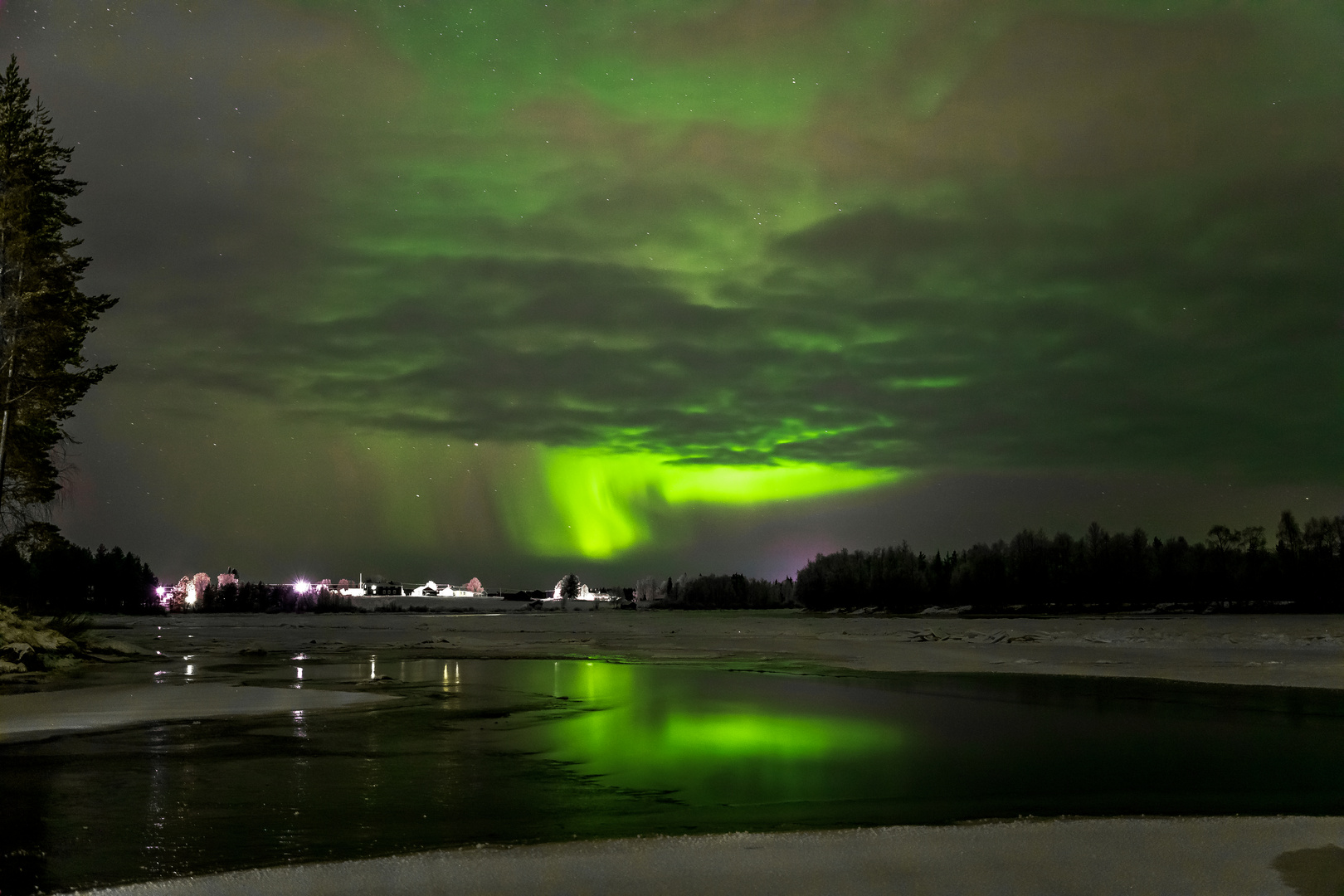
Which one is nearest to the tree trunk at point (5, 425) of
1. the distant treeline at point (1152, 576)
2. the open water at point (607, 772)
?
the open water at point (607, 772)

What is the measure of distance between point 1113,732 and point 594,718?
34.7ft

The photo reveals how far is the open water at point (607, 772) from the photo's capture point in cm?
982

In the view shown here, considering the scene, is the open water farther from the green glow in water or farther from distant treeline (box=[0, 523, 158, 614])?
distant treeline (box=[0, 523, 158, 614])

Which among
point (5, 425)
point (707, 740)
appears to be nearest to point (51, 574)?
point (5, 425)

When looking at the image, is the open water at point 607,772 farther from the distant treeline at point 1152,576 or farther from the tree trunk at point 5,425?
the distant treeline at point 1152,576

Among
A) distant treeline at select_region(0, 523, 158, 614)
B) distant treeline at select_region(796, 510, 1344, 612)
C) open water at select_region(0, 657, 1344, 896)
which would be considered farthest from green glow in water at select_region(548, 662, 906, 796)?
distant treeline at select_region(796, 510, 1344, 612)

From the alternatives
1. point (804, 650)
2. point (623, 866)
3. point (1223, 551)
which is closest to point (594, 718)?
point (623, 866)

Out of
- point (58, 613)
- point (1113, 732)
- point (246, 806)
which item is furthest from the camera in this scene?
point (58, 613)

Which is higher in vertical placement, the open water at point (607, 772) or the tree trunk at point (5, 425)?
the tree trunk at point (5, 425)

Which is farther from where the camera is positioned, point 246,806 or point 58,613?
point 58,613

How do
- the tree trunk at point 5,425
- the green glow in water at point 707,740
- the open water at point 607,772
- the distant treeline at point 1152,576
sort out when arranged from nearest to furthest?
the open water at point 607,772, the green glow in water at point 707,740, the tree trunk at point 5,425, the distant treeline at point 1152,576

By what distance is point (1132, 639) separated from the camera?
55188 mm

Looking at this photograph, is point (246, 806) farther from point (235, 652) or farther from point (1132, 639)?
point (1132, 639)

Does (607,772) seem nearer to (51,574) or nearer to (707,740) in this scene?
(707,740)
